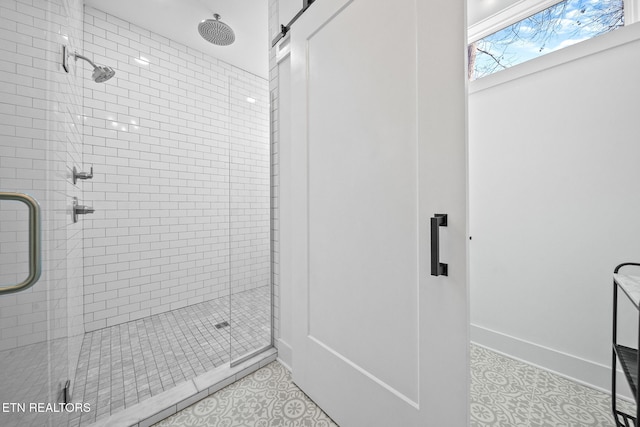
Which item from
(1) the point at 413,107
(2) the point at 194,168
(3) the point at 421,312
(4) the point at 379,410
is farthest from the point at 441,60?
(2) the point at 194,168

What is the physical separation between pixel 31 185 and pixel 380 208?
1.24m

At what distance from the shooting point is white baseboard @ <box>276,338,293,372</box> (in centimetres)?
159

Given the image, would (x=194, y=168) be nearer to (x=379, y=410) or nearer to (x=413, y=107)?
(x=413, y=107)

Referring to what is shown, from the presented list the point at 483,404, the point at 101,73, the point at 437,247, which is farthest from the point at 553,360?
the point at 101,73

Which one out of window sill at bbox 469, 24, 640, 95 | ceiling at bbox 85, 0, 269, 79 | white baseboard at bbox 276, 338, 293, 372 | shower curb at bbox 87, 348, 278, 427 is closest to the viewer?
shower curb at bbox 87, 348, 278, 427

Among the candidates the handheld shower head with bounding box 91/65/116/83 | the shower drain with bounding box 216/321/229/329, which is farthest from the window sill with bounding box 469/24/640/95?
the shower drain with bounding box 216/321/229/329

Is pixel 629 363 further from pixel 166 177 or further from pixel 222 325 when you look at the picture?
pixel 166 177

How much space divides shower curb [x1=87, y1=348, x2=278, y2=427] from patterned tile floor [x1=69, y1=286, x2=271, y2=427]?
0.32ft

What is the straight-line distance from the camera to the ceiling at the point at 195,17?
1.98m

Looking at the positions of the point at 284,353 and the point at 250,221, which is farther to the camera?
the point at 250,221

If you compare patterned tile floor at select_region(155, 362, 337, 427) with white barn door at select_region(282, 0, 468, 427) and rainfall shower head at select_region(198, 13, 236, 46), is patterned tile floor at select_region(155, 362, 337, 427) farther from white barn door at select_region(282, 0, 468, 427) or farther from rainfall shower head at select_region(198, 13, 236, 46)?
rainfall shower head at select_region(198, 13, 236, 46)

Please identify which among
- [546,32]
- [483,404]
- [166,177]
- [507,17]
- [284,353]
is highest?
[507,17]

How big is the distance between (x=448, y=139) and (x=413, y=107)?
19cm

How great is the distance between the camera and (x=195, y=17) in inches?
83.7
